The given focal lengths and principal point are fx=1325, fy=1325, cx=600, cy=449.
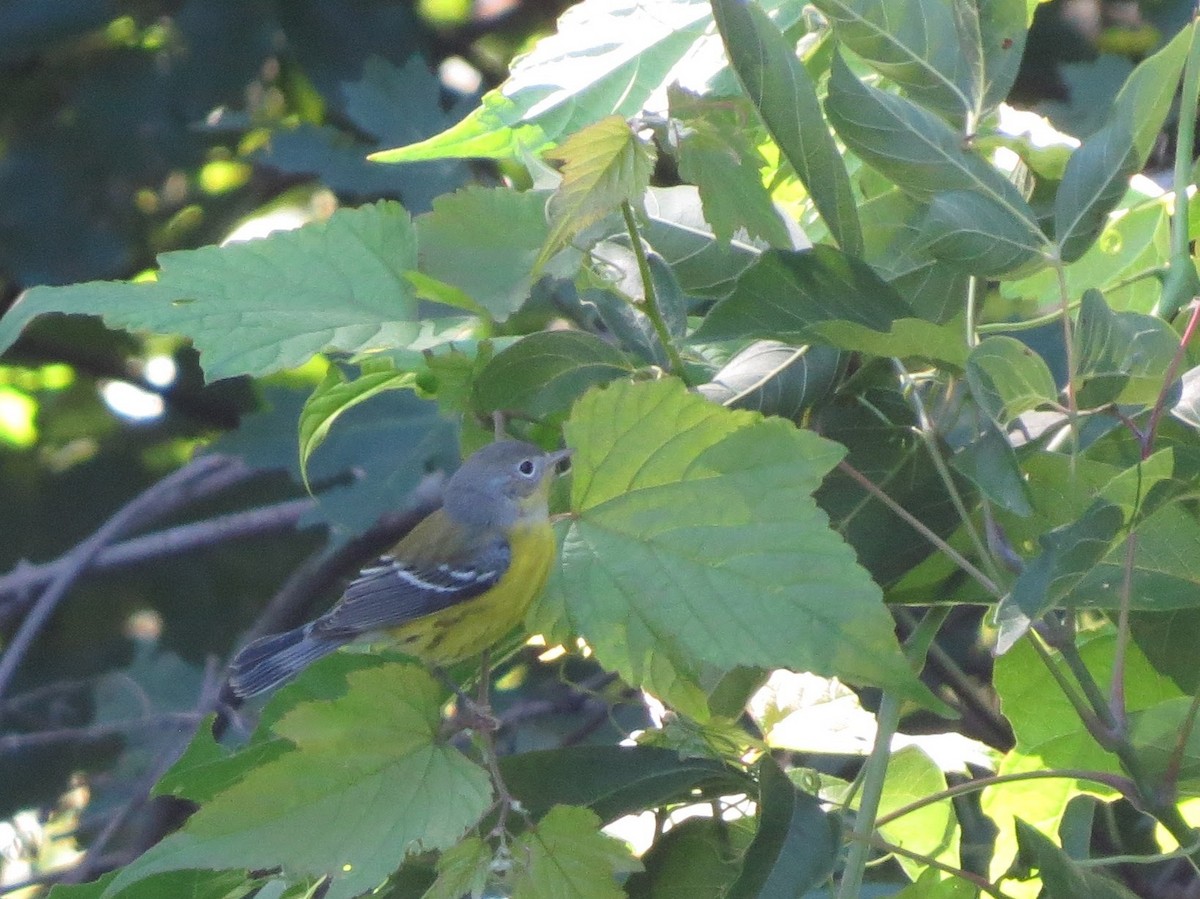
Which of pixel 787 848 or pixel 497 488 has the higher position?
pixel 787 848

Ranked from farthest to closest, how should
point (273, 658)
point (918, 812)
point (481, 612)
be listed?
point (273, 658)
point (481, 612)
point (918, 812)

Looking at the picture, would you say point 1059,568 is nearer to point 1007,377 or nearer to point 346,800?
point 1007,377

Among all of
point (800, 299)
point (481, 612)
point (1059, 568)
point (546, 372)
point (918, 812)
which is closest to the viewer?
point (1059, 568)

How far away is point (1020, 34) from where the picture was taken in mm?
956

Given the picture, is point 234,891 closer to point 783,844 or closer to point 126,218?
point 783,844

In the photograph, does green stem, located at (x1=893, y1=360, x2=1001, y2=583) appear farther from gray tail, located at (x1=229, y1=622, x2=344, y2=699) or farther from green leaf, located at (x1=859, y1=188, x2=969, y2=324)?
gray tail, located at (x1=229, y1=622, x2=344, y2=699)

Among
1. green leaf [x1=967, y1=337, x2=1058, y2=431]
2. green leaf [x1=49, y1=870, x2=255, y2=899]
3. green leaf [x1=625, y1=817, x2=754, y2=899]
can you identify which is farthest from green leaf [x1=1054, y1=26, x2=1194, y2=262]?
green leaf [x1=49, y1=870, x2=255, y2=899]

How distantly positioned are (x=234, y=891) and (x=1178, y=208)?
821mm

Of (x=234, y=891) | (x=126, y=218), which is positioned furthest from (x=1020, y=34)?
(x=126, y=218)

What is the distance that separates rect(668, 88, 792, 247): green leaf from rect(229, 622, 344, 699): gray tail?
1.00m

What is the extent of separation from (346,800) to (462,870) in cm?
8

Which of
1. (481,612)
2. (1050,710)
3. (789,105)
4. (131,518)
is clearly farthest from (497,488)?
(131,518)

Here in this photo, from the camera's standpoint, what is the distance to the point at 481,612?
5.12ft

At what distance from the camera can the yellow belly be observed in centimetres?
137
